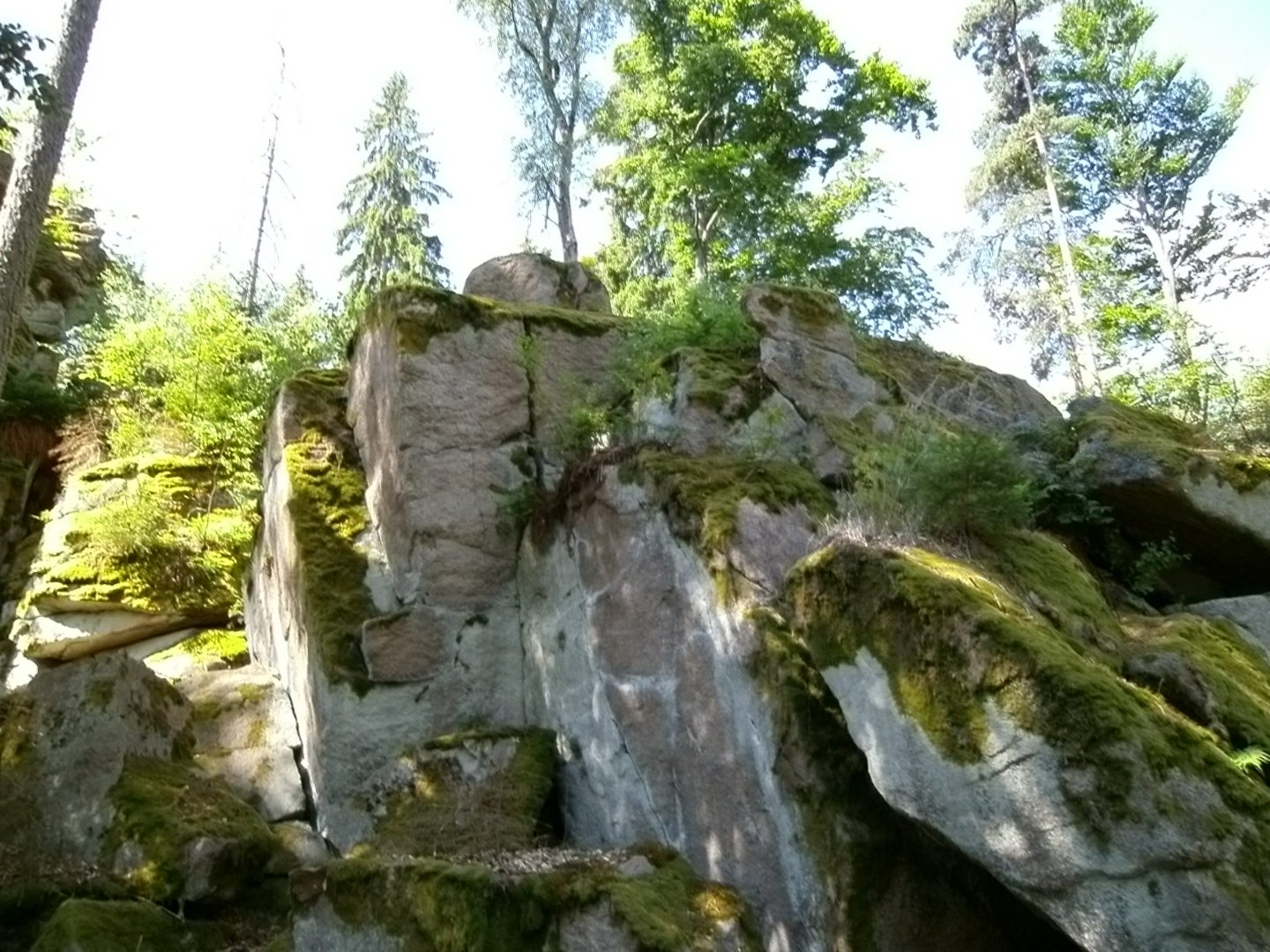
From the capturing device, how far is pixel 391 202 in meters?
23.5

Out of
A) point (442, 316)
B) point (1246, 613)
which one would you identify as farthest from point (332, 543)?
point (1246, 613)

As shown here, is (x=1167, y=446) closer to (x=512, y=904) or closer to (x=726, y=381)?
(x=726, y=381)

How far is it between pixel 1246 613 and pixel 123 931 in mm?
7372

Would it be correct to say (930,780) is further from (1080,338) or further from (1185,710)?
(1080,338)

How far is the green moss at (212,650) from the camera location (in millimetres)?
10523

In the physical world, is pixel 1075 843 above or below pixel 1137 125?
below

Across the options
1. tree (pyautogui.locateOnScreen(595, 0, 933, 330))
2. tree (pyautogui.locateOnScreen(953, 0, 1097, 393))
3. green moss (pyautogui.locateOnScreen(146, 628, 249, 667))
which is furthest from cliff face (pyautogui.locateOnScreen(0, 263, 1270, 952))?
tree (pyautogui.locateOnScreen(953, 0, 1097, 393))

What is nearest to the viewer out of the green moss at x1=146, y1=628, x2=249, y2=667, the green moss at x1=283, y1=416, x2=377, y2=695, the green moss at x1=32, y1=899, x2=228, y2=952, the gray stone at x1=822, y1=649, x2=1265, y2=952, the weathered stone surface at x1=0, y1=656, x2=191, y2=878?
the gray stone at x1=822, y1=649, x2=1265, y2=952

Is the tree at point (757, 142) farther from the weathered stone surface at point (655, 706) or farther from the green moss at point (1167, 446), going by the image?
the weathered stone surface at point (655, 706)

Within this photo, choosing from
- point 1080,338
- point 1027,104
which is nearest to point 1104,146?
point 1027,104

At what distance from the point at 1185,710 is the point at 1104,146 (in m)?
19.1

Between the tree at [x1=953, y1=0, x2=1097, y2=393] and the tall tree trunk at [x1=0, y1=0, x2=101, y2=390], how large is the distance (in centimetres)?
1625

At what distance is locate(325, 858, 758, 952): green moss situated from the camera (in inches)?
195

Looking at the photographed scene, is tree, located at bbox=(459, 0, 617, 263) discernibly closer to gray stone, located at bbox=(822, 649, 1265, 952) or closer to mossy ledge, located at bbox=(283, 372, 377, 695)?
mossy ledge, located at bbox=(283, 372, 377, 695)
